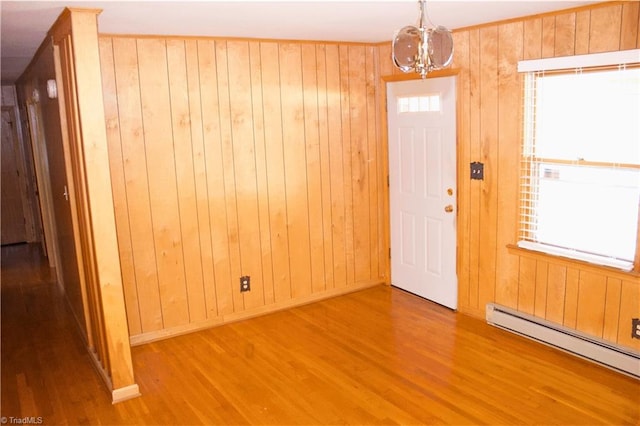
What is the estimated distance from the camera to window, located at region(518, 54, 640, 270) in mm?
3285

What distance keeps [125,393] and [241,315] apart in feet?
4.61

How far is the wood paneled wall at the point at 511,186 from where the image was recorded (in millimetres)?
3379

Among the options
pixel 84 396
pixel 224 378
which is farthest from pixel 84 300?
pixel 224 378

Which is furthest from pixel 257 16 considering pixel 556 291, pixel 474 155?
pixel 556 291

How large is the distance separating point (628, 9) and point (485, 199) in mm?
1595

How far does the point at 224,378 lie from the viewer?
3.60 meters

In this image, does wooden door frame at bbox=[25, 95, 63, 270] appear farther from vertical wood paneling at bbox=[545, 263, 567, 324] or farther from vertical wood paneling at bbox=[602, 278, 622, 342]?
vertical wood paneling at bbox=[602, 278, 622, 342]

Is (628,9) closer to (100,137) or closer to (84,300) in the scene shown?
(100,137)

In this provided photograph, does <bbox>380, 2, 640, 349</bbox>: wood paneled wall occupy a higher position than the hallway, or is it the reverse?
<bbox>380, 2, 640, 349</bbox>: wood paneled wall

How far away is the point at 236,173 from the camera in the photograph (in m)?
4.43

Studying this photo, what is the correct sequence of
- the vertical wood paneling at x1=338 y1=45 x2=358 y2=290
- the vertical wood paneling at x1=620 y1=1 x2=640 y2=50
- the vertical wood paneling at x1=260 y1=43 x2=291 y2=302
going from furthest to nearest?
the vertical wood paneling at x1=338 y1=45 x2=358 y2=290 < the vertical wood paneling at x1=260 y1=43 x2=291 y2=302 < the vertical wood paneling at x1=620 y1=1 x2=640 y2=50

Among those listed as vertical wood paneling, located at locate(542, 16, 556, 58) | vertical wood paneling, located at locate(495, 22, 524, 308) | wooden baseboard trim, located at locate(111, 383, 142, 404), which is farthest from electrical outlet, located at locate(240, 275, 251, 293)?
vertical wood paneling, located at locate(542, 16, 556, 58)

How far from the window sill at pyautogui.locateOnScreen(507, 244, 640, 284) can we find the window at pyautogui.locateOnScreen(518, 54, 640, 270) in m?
0.03

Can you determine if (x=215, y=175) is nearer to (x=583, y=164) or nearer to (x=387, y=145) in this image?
(x=387, y=145)
